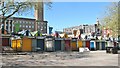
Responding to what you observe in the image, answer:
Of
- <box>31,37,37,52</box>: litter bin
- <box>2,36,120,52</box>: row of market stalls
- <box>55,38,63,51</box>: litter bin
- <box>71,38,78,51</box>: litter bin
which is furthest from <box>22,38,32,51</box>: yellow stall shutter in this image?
<box>71,38,78,51</box>: litter bin

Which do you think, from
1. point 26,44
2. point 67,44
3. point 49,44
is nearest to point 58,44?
point 67,44

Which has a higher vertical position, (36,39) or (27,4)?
(27,4)

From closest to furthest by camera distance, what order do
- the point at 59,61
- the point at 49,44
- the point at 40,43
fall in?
the point at 59,61 < the point at 40,43 < the point at 49,44

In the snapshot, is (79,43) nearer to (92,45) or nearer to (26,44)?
(92,45)

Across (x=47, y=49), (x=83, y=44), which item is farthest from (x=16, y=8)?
(x=83, y=44)

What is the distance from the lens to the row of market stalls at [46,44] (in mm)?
51750

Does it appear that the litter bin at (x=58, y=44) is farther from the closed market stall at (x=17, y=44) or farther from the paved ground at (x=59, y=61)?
the paved ground at (x=59, y=61)

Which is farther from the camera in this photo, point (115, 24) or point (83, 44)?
point (83, 44)

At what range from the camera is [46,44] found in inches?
2243

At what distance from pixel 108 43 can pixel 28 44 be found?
2738 centimetres

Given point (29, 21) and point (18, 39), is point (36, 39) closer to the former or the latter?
point (18, 39)

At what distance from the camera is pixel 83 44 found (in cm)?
6450

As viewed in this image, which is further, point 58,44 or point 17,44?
point 58,44

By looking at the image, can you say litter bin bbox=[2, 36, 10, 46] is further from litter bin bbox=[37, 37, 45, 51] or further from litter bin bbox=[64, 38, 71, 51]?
litter bin bbox=[64, 38, 71, 51]
